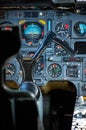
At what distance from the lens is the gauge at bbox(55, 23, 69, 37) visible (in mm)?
8132

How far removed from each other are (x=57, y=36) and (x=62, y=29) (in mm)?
176

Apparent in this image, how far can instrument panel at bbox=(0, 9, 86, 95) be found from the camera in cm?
809

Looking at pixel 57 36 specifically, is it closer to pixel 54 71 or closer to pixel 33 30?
pixel 33 30

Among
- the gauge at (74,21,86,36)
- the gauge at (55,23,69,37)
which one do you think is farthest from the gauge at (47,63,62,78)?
the gauge at (74,21,86,36)

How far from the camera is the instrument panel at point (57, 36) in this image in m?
8.09

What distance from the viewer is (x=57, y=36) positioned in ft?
26.9

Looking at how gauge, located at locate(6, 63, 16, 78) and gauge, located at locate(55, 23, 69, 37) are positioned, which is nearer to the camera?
gauge, located at locate(55, 23, 69, 37)

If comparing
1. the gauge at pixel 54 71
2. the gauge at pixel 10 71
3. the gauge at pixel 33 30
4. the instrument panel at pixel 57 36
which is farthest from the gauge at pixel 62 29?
the gauge at pixel 10 71

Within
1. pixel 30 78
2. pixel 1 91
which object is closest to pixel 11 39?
pixel 1 91

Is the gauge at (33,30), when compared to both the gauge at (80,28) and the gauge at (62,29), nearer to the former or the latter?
the gauge at (62,29)

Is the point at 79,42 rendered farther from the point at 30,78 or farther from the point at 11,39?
Answer: the point at 11,39

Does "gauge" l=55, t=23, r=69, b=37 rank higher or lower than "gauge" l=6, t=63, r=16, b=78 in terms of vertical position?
higher

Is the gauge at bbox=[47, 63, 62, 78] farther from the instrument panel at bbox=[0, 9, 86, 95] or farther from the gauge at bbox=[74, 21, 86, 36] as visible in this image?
the gauge at bbox=[74, 21, 86, 36]

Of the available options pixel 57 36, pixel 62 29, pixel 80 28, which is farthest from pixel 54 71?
pixel 80 28
